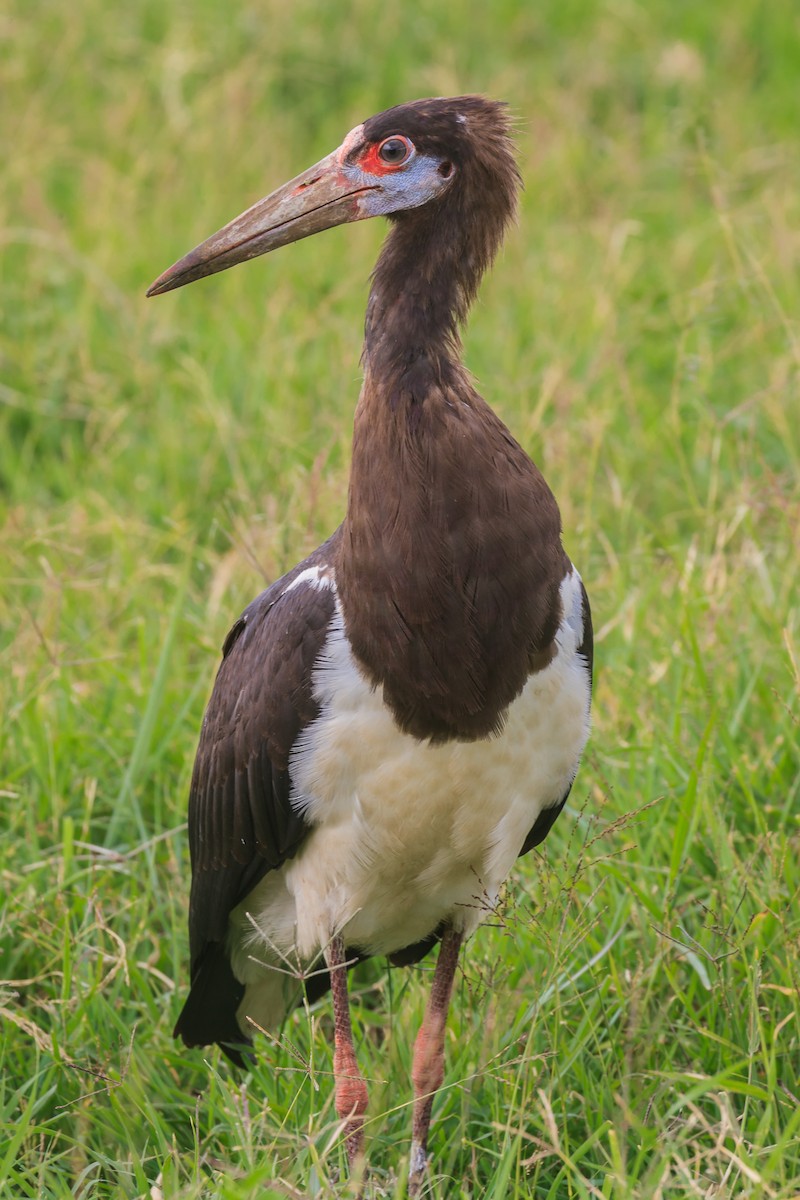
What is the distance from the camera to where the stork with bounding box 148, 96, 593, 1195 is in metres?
3.14

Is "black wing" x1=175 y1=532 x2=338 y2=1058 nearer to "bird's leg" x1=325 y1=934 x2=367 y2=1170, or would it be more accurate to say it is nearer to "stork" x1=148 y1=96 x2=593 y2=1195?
"stork" x1=148 y1=96 x2=593 y2=1195

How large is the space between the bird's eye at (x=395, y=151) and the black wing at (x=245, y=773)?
0.75 meters

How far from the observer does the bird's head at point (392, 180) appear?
3266mm

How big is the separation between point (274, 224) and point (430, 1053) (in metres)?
1.76

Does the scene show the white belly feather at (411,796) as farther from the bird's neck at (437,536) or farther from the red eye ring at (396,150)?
the red eye ring at (396,150)

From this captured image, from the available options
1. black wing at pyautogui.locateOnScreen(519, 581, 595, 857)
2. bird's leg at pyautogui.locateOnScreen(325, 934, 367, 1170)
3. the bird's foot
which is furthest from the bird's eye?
the bird's foot

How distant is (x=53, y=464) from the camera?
6004mm

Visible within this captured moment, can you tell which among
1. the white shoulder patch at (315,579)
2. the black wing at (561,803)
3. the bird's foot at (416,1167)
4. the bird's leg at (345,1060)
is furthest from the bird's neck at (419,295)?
the bird's foot at (416,1167)

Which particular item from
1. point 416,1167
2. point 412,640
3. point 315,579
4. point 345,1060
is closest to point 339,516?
point 315,579

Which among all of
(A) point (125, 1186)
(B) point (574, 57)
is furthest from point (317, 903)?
(B) point (574, 57)

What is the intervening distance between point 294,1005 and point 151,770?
2.57 feet

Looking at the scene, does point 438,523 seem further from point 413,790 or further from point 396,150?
point 396,150

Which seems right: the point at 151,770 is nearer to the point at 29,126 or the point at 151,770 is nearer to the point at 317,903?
the point at 317,903

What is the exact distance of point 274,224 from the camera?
3.44 metres
